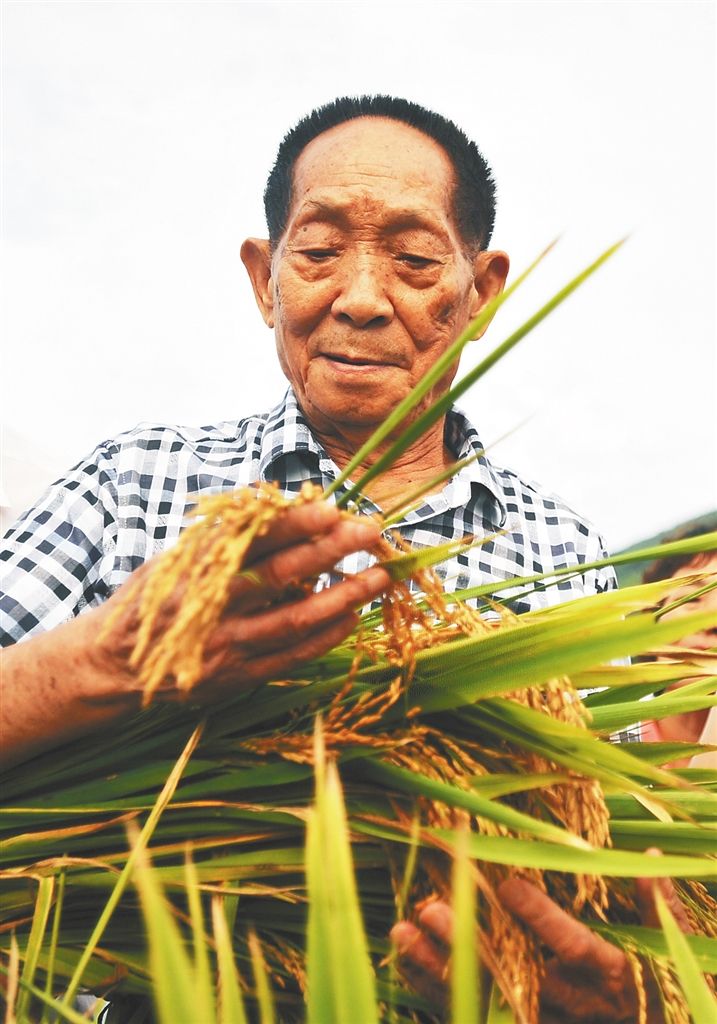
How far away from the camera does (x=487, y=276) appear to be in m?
2.16

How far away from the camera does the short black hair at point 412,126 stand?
198cm

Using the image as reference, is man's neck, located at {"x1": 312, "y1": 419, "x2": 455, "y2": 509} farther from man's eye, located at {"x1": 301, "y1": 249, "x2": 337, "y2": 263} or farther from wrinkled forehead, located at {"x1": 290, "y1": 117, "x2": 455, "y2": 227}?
wrinkled forehead, located at {"x1": 290, "y1": 117, "x2": 455, "y2": 227}

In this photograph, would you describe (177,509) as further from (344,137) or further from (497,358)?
(497,358)

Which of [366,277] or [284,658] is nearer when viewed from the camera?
[284,658]

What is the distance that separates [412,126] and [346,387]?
Result: 24.3 inches

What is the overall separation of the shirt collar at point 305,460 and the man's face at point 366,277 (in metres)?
0.06

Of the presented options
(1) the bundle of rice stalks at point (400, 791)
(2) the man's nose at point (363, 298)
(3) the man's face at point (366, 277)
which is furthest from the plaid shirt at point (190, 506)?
(1) the bundle of rice stalks at point (400, 791)

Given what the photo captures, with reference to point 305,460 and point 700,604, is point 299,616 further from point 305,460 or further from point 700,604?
point 700,604

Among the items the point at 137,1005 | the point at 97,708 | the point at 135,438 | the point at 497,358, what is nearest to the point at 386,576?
the point at 497,358

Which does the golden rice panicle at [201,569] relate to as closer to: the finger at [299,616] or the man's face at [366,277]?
the finger at [299,616]

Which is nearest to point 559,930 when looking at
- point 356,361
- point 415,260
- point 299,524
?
point 299,524

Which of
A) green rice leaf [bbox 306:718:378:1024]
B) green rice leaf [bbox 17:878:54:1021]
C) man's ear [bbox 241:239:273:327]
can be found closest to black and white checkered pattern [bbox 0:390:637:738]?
man's ear [bbox 241:239:273:327]

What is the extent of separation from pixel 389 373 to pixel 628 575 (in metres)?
1.73

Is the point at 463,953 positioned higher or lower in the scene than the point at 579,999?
higher
